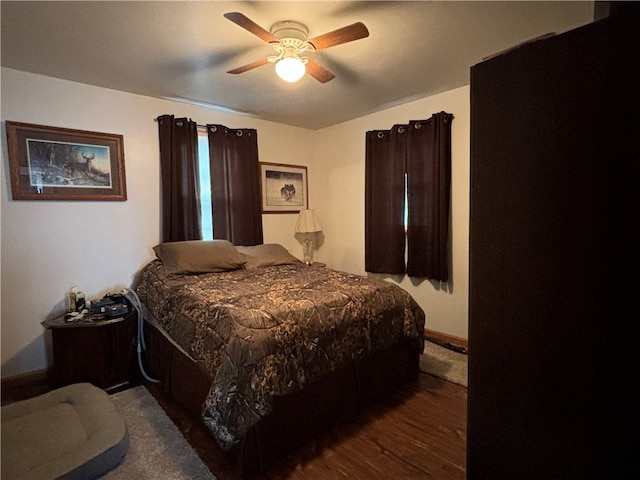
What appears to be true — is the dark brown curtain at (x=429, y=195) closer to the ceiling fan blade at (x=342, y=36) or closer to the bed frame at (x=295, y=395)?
the bed frame at (x=295, y=395)

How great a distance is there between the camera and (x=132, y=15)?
179cm

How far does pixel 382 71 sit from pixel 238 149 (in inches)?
69.3

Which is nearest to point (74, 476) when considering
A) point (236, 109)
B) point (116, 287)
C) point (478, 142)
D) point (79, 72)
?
point (116, 287)

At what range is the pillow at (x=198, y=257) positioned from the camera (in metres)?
2.71

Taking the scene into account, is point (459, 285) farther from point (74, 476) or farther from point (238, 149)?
point (74, 476)

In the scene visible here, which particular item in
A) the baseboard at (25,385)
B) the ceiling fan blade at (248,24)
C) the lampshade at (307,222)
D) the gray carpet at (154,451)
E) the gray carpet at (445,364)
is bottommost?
the gray carpet at (445,364)

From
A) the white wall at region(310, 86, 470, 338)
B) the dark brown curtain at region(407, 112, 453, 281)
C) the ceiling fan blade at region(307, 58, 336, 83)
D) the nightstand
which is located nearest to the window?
the nightstand

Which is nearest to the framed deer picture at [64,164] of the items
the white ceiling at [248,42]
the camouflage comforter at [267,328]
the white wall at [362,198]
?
the white ceiling at [248,42]

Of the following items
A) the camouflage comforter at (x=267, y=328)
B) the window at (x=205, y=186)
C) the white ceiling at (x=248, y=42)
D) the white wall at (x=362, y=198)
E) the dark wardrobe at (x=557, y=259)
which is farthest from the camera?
the window at (x=205, y=186)

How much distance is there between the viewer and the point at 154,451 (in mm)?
1782

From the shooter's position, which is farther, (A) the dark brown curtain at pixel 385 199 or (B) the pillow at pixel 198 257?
(A) the dark brown curtain at pixel 385 199

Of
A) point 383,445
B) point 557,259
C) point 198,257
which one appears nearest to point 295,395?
point 383,445

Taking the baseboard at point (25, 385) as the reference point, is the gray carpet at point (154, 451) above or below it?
below

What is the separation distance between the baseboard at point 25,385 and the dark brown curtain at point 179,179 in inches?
55.4
